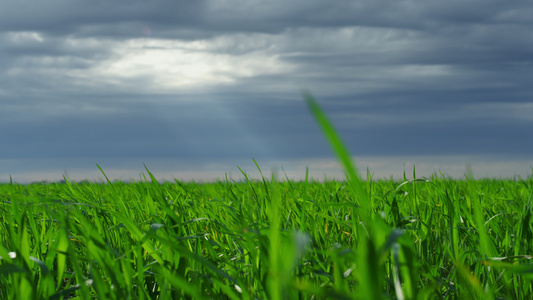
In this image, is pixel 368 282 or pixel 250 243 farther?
pixel 250 243

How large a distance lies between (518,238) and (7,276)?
6.84ft

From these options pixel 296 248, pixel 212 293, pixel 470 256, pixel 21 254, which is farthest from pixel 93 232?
pixel 470 256

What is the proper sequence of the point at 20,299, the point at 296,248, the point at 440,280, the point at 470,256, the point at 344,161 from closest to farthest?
1. the point at 344,161
2. the point at 296,248
3. the point at 20,299
4. the point at 440,280
5. the point at 470,256

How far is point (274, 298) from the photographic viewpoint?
931 millimetres

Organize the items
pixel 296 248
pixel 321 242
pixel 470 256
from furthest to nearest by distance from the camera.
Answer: pixel 321 242 < pixel 470 256 < pixel 296 248

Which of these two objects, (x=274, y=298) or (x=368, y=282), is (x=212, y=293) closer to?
(x=274, y=298)

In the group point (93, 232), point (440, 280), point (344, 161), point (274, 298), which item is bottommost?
point (440, 280)

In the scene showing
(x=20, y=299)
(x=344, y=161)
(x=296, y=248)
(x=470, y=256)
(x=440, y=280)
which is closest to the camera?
(x=344, y=161)

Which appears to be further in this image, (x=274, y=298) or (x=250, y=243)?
(x=250, y=243)

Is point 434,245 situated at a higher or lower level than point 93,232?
lower

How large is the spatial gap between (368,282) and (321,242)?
140 cm

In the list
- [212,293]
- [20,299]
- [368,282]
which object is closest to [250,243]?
[212,293]

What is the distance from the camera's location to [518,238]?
1.89m

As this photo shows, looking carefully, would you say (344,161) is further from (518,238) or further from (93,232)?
(518,238)
